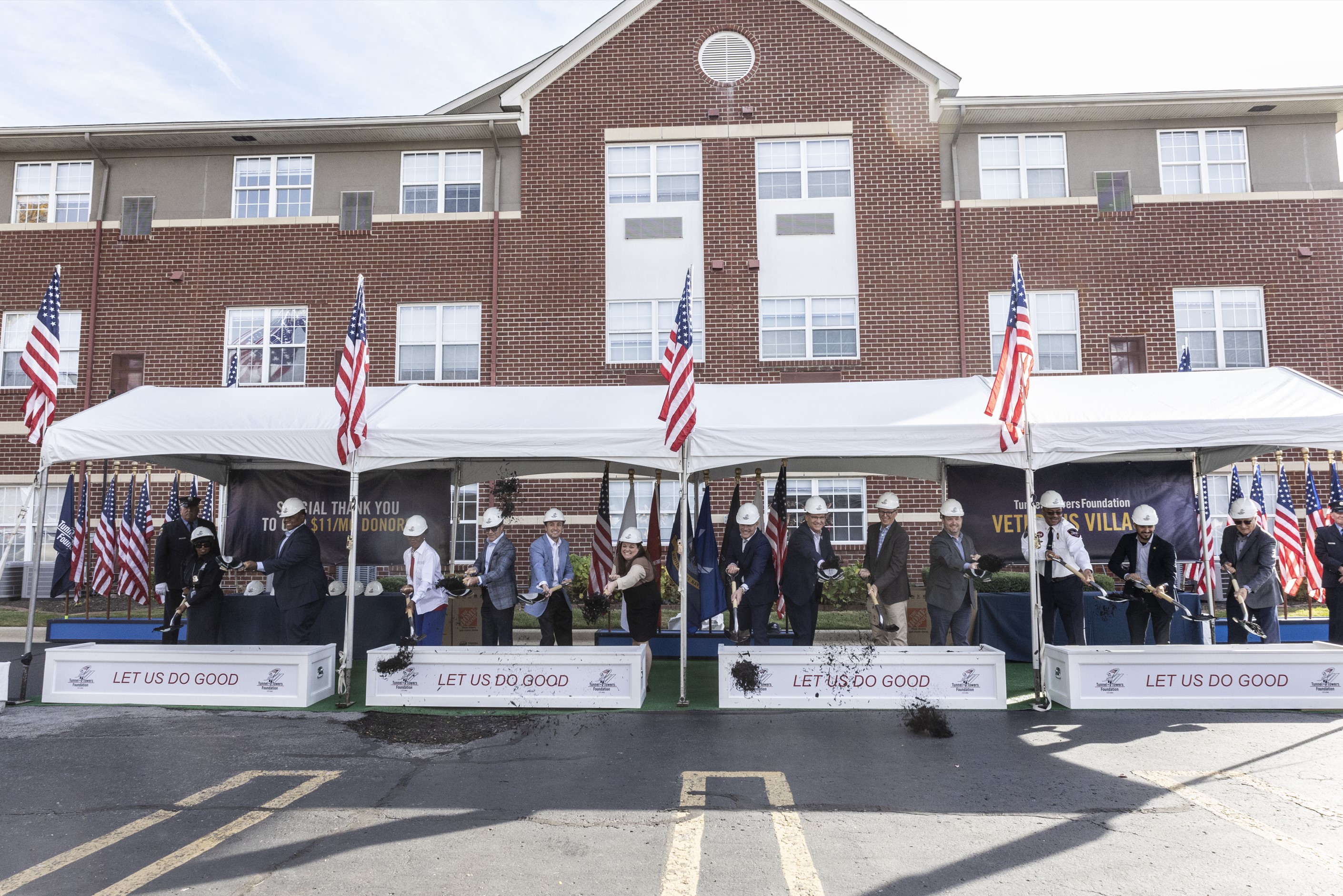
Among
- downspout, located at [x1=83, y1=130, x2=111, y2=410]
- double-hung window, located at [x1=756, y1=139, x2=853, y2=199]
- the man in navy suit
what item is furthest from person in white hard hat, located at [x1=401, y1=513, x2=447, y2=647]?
downspout, located at [x1=83, y1=130, x2=111, y2=410]

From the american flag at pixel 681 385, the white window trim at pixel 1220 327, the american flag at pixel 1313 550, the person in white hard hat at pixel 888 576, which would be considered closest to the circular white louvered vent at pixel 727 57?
the white window trim at pixel 1220 327

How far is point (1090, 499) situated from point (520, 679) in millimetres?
8162

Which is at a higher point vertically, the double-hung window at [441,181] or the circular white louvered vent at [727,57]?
the circular white louvered vent at [727,57]

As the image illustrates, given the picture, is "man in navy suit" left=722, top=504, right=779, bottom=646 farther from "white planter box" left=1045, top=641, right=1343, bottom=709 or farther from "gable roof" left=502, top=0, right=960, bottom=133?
"gable roof" left=502, top=0, right=960, bottom=133

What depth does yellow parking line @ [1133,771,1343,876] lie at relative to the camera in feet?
16.3

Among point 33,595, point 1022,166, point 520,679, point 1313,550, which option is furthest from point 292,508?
point 1022,166

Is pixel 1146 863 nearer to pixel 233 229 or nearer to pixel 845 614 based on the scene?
pixel 845 614

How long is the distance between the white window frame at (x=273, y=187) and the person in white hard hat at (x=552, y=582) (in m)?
13.2

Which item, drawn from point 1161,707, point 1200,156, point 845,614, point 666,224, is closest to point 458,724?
point 1161,707

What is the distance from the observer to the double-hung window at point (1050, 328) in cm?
1884

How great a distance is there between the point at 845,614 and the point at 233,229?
1545cm

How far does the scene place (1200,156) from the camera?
19.0 m

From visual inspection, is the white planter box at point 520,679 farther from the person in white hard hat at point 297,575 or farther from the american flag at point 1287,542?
the american flag at point 1287,542

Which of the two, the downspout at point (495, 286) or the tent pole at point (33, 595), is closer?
the tent pole at point (33, 595)
